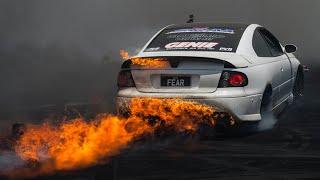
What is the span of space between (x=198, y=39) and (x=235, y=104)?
43.3 inches

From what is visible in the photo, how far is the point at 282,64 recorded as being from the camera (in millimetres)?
8750

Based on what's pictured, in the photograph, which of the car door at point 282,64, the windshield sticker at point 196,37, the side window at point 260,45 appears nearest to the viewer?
A: the windshield sticker at point 196,37

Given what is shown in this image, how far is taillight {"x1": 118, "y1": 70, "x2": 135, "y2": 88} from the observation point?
24.6 feet

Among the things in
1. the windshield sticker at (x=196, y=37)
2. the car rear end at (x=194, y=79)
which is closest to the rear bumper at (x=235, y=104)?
the car rear end at (x=194, y=79)

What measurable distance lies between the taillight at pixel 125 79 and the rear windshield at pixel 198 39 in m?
0.45

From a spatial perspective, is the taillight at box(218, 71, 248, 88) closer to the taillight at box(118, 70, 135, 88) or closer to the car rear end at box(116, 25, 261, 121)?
the car rear end at box(116, 25, 261, 121)

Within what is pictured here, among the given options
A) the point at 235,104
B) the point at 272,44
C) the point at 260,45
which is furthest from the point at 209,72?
the point at 272,44

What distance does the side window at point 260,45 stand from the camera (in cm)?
796

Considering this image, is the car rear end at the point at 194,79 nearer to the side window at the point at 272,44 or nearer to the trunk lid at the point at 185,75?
the trunk lid at the point at 185,75

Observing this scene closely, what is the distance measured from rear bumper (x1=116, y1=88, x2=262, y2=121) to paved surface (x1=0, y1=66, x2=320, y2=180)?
14.1 inches

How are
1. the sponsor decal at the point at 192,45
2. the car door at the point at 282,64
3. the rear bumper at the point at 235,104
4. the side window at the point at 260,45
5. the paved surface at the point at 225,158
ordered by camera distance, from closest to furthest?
1. the paved surface at the point at 225,158
2. the rear bumper at the point at 235,104
3. the sponsor decal at the point at 192,45
4. the side window at the point at 260,45
5. the car door at the point at 282,64

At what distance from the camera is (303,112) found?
9961 millimetres

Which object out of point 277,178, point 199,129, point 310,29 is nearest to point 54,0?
point 310,29

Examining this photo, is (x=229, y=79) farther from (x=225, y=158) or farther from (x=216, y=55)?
(x=225, y=158)
